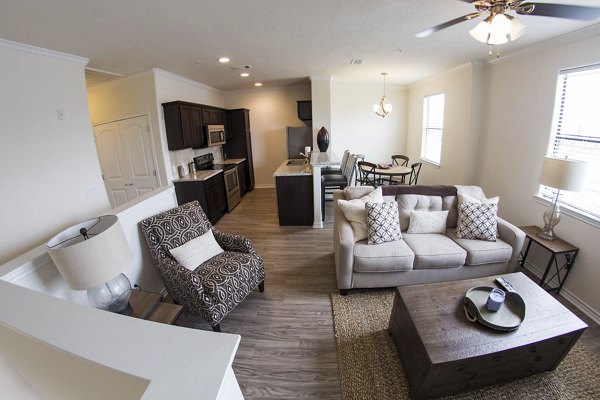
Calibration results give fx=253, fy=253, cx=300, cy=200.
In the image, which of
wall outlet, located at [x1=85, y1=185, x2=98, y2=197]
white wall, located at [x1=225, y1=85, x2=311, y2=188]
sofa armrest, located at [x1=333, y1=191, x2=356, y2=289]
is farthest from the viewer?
white wall, located at [x1=225, y1=85, x2=311, y2=188]

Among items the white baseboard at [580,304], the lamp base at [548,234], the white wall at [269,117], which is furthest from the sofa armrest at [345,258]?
the white wall at [269,117]

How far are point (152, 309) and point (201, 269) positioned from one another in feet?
1.73

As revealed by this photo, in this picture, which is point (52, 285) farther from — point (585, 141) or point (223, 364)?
point (585, 141)

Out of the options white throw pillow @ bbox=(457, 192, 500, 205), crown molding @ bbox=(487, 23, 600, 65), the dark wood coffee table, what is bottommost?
the dark wood coffee table

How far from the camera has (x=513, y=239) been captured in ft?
8.19

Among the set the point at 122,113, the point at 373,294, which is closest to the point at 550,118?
the point at 373,294

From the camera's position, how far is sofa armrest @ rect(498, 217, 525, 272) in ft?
8.09

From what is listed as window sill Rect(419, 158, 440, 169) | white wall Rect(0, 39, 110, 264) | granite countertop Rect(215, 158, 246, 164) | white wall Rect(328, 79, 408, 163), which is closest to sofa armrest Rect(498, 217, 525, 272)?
window sill Rect(419, 158, 440, 169)

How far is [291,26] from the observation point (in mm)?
2311

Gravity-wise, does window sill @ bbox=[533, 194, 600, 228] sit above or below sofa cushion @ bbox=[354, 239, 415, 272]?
above

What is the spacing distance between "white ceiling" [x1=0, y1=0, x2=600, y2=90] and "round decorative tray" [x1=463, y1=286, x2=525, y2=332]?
2165 millimetres

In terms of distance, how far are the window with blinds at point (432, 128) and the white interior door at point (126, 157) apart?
534 centimetres

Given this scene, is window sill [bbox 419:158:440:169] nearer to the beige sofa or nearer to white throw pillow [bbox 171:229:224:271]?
the beige sofa

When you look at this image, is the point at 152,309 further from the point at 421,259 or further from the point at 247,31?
the point at 247,31
